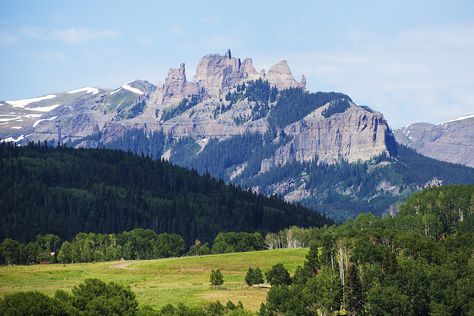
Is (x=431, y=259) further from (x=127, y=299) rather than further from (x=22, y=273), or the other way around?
(x=22, y=273)

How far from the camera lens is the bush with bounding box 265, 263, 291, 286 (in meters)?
160

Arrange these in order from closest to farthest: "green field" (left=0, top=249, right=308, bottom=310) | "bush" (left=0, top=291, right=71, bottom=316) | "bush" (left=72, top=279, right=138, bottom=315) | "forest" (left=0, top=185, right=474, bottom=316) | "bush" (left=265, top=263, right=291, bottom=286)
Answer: "bush" (left=0, top=291, right=71, bottom=316) < "bush" (left=72, top=279, right=138, bottom=315) < "forest" (left=0, top=185, right=474, bottom=316) < "green field" (left=0, top=249, right=308, bottom=310) < "bush" (left=265, top=263, right=291, bottom=286)

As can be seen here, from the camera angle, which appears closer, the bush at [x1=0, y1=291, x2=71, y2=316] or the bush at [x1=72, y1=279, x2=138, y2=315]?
the bush at [x1=0, y1=291, x2=71, y2=316]

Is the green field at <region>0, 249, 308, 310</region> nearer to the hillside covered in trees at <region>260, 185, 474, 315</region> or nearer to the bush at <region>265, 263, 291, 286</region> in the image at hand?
the bush at <region>265, 263, 291, 286</region>

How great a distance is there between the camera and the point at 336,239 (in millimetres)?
177250

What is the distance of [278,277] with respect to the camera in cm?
16125

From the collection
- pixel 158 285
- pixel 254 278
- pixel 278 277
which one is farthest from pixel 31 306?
pixel 254 278

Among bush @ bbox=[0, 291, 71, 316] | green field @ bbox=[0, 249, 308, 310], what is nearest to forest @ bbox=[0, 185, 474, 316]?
bush @ bbox=[0, 291, 71, 316]

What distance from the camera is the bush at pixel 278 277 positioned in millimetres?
159625

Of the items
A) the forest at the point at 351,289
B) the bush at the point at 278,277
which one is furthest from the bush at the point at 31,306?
the bush at the point at 278,277

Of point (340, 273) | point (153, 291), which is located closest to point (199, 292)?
point (153, 291)

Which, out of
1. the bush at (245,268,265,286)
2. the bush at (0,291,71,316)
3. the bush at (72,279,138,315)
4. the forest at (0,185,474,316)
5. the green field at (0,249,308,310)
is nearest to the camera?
the bush at (0,291,71,316)

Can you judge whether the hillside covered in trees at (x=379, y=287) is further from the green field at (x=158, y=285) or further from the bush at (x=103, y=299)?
the bush at (x=103, y=299)

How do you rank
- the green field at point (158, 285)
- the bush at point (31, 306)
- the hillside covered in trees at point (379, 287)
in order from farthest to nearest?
the green field at point (158, 285) < the hillside covered in trees at point (379, 287) < the bush at point (31, 306)
